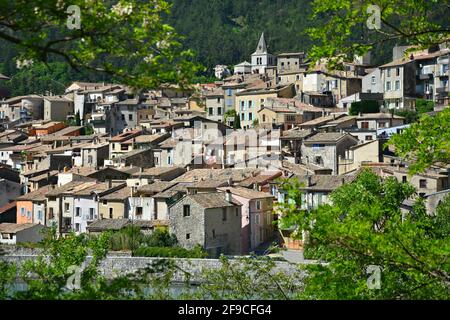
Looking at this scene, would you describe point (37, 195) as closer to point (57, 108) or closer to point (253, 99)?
point (253, 99)

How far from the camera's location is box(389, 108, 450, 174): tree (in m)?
11.0

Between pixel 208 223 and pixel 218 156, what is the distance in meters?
16.8

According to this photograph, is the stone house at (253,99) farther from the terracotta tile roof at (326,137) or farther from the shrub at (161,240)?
the shrub at (161,240)

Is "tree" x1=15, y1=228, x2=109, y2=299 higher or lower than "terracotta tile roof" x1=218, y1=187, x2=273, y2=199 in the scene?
higher

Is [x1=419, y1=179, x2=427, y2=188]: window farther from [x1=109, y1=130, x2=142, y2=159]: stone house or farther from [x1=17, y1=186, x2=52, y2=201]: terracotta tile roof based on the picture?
[x1=109, y1=130, x2=142, y2=159]: stone house

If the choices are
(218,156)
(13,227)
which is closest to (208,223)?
(13,227)

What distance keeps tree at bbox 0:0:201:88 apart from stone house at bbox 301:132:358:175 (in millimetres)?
49449

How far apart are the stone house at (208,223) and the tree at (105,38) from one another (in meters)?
38.1

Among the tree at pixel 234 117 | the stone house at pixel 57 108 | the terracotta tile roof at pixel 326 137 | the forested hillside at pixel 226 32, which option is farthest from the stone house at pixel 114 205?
the forested hillside at pixel 226 32

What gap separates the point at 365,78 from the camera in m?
79.8

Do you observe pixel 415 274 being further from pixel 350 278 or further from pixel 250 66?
pixel 250 66

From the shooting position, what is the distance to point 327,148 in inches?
2277

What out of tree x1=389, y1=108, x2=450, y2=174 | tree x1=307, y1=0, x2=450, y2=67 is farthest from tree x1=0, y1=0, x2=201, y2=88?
tree x1=389, y1=108, x2=450, y2=174

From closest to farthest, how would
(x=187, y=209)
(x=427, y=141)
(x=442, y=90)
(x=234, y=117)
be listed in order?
(x=427, y=141) < (x=187, y=209) < (x=442, y=90) < (x=234, y=117)
